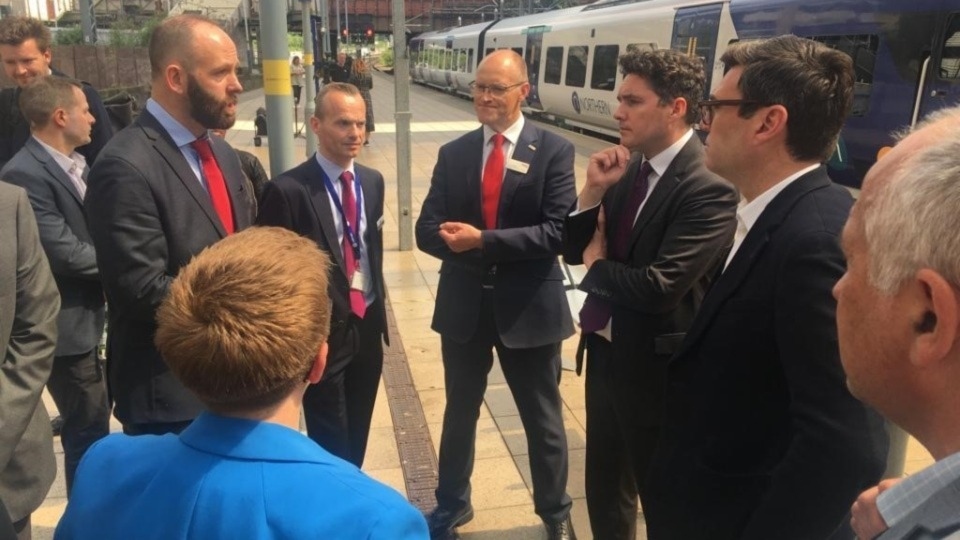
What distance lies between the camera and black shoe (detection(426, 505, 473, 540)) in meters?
3.09

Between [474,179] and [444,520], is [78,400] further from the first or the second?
[474,179]

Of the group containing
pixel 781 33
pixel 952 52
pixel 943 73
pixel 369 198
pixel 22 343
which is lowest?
pixel 22 343

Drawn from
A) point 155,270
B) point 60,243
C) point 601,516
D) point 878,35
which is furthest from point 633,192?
point 878,35

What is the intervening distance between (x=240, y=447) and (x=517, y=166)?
2.03m

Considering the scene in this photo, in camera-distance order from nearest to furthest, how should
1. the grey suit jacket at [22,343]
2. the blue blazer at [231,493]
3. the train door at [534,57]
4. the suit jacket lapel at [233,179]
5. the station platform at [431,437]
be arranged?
1. the blue blazer at [231,493]
2. the grey suit jacket at [22,343]
3. the suit jacket lapel at [233,179]
4. the station platform at [431,437]
5. the train door at [534,57]

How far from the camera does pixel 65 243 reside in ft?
9.43

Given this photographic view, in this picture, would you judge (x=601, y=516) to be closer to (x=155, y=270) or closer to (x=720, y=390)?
(x=720, y=390)

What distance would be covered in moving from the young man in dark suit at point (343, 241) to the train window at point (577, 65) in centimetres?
1574

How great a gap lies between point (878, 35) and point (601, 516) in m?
8.78

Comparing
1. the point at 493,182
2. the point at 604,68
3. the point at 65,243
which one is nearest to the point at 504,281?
the point at 493,182

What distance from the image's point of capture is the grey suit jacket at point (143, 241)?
7.09ft

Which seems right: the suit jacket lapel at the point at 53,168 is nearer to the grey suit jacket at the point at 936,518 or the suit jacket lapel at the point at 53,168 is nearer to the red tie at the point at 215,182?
the red tie at the point at 215,182

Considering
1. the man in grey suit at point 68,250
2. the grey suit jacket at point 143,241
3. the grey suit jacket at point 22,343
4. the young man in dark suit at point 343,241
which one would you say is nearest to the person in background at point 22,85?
the man in grey suit at point 68,250

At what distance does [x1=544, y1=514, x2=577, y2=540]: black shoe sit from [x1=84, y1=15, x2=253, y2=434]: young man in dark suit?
158cm
